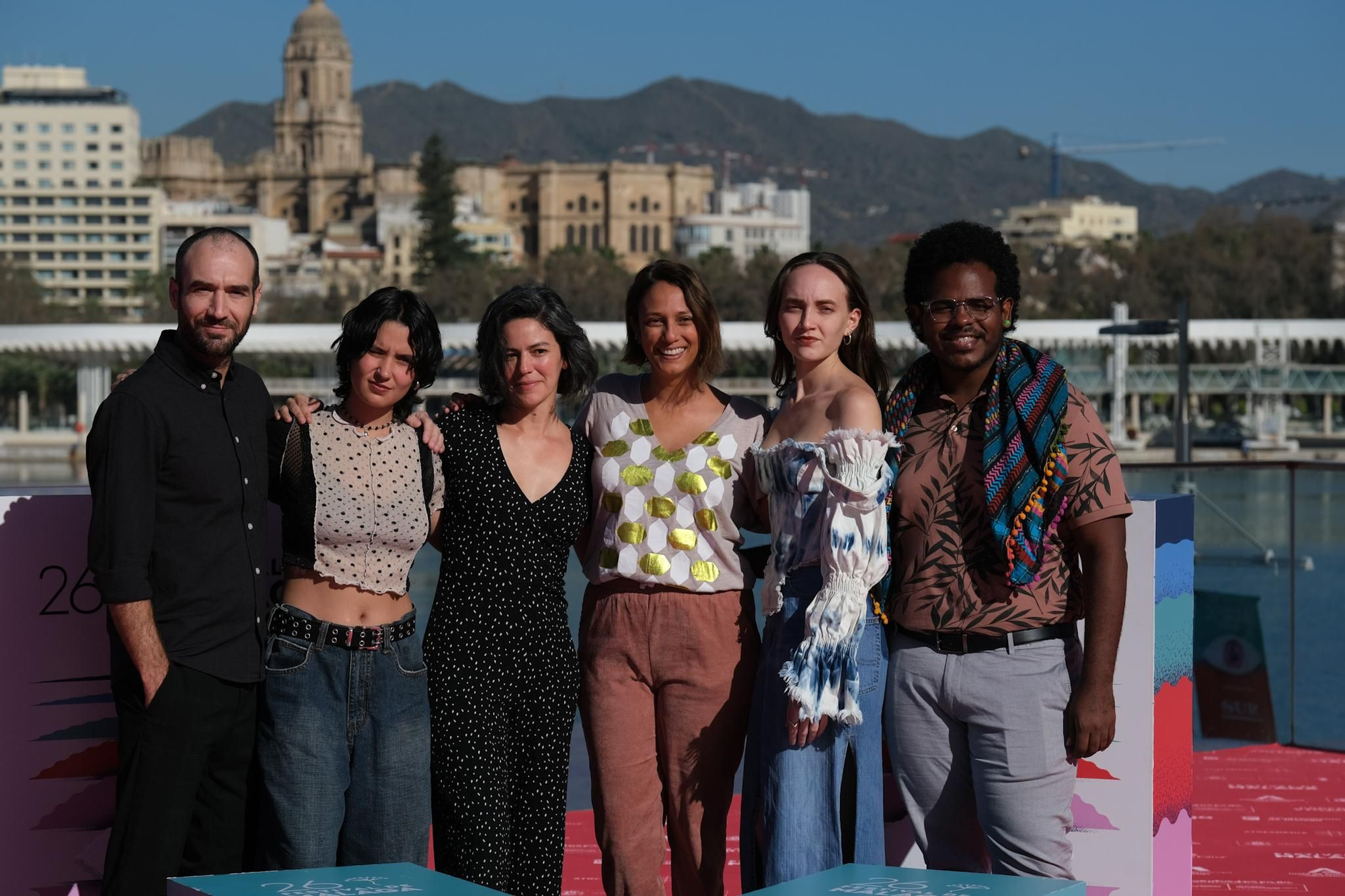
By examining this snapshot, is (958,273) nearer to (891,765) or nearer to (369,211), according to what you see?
(891,765)

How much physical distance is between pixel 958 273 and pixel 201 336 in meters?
1.25

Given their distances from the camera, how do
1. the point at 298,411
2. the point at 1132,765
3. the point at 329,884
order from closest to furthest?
1. the point at 329,884
2. the point at 298,411
3. the point at 1132,765

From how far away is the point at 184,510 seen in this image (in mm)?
2826

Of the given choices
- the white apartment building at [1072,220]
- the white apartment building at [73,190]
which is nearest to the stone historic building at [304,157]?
the white apartment building at [73,190]

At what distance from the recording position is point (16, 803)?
322 centimetres

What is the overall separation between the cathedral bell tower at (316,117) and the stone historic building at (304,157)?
0.05 m

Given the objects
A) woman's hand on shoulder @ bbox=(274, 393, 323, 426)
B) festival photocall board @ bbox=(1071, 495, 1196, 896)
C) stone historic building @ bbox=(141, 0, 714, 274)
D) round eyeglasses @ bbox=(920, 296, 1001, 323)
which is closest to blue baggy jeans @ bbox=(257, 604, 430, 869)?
woman's hand on shoulder @ bbox=(274, 393, 323, 426)

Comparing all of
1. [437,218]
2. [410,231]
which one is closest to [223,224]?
[410,231]

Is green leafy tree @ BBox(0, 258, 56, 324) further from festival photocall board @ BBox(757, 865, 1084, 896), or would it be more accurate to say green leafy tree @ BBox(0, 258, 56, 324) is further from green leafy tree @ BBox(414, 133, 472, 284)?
festival photocall board @ BBox(757, 865, 1084, 896)

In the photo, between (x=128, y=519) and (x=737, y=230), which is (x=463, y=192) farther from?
(x=128, y=519)

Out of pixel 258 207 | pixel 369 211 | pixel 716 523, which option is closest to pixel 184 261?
pixel 716 523

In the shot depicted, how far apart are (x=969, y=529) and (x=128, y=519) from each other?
1.35 m

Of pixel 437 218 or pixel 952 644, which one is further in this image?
pixel 437 218

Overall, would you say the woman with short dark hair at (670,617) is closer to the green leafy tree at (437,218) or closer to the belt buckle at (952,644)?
the belt buckle at (952,644)
